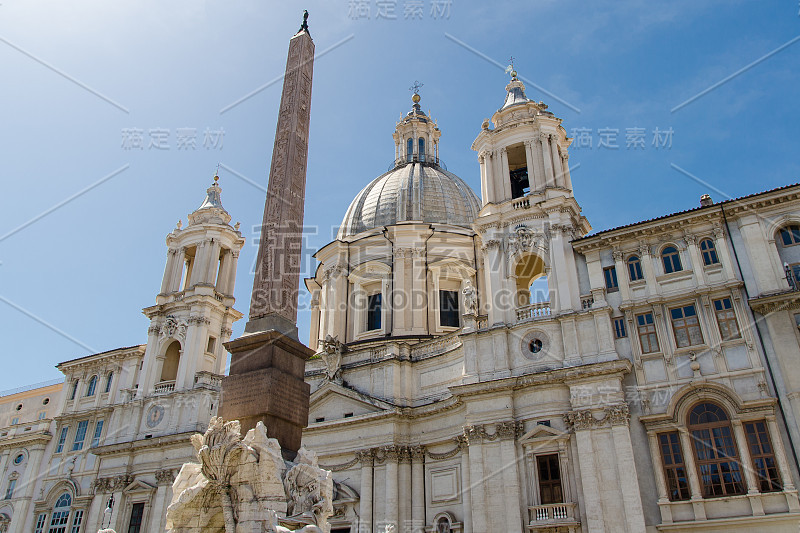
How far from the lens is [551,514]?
2298cm

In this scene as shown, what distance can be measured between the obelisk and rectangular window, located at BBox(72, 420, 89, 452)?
87.3ft

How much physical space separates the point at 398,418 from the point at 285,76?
55.1ft

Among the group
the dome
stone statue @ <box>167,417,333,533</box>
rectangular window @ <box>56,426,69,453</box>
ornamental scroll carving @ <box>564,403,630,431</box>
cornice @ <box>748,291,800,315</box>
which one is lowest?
stone statue @ <box>167,417,333,533</box>

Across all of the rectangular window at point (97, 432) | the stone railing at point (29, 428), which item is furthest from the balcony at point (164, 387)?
the stone railing at point (29, 428)

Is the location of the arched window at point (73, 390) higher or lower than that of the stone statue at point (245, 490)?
higher

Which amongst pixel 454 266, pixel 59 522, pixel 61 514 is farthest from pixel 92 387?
pixel 454 266

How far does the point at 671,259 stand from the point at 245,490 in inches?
768

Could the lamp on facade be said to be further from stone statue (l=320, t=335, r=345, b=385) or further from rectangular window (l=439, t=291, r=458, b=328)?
stone statue (l=320, t=335, r=345, b=385)

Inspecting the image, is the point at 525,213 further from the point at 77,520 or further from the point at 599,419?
the point at 77,520

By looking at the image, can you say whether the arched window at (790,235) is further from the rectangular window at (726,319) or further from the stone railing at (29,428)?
the stone railing at (29,428)

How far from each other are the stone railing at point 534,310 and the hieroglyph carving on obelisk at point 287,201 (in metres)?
13.5

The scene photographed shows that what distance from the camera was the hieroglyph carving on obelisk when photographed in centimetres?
1523

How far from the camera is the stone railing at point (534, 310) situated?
26.9 m

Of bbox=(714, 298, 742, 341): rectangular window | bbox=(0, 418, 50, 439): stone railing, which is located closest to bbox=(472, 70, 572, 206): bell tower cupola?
bbox=(714, 298, 742, 341): rectangular window
